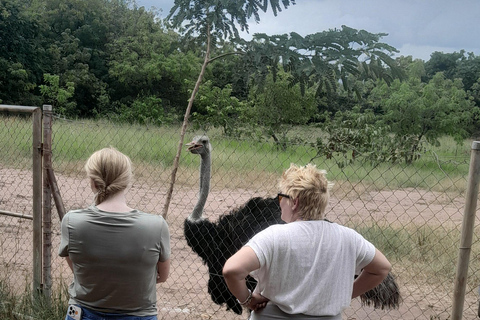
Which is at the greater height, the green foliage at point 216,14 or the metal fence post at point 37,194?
the green foliage at point 216,14

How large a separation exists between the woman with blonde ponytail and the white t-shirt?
18.8 inches

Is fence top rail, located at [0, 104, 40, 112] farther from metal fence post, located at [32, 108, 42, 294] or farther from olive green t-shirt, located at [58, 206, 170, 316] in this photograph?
olive green t-shirt, located at [58, 206, 170, 316]

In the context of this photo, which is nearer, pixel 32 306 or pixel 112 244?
pixel 112 244

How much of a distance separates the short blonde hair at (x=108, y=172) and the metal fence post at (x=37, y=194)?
5.41 ft

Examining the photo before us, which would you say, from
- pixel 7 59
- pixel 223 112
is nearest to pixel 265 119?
pixel 223 112

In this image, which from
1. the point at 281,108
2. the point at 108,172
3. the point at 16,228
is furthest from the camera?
the point at 281,108

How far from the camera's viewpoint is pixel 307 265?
80.4 inches

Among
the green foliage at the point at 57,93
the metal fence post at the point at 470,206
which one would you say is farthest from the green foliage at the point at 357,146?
the green foliage at the point at 57,93

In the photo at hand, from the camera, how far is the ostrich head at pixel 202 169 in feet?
15.3

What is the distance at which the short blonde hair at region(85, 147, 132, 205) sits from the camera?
7.25ft

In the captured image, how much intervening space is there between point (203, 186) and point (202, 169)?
0.51ft

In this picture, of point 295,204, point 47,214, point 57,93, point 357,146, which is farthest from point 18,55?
point 295,204

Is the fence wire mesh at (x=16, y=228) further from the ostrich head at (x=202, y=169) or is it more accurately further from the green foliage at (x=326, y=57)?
the green foliage at (x=326, y=57)

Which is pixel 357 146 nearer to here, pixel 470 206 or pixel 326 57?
pixel 326 57
